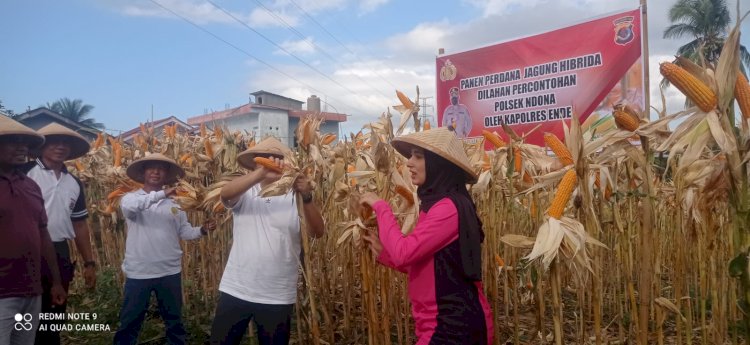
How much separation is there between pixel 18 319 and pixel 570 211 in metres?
3.26

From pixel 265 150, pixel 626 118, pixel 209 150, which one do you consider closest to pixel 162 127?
pixel 209 150

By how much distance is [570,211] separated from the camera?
287 cm

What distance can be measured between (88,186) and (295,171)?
21.5ft

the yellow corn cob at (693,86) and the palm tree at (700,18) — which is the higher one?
the palm tree at (700,18)

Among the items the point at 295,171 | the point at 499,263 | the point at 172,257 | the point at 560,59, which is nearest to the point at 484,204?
the point at 499,263

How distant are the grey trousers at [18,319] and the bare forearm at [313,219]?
1653 mm

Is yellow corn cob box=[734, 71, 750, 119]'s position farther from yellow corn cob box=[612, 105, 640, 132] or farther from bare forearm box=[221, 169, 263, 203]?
bare forearm box=[221, 169, 263, 203]

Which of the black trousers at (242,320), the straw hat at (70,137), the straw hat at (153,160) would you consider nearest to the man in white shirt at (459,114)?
the straw hat at (153,160)

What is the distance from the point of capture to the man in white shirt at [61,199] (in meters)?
3.63

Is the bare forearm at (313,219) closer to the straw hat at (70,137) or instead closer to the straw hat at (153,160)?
the straw hat at (153,160)

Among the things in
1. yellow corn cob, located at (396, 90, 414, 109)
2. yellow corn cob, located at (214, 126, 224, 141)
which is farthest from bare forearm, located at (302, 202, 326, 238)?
yellow corn cob, located at (214, 126, 224, 141)

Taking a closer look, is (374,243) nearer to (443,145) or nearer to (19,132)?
(443,145)

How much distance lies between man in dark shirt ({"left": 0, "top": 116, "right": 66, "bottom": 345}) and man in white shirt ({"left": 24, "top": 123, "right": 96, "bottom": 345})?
750mm

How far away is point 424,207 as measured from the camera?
2.15 metres
